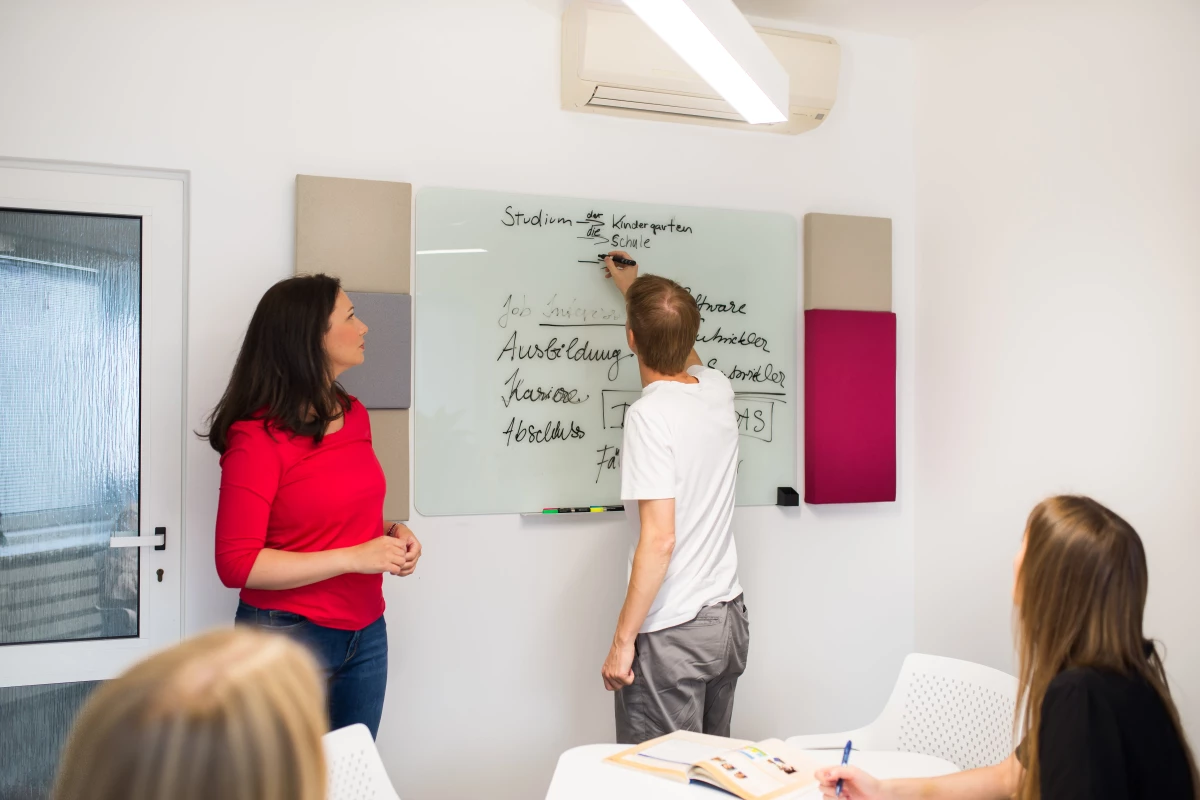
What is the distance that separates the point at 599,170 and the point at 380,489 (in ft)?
4.21

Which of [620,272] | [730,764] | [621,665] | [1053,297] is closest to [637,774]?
[730,764]

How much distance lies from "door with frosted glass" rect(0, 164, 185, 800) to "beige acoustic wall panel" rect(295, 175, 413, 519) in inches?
14.5

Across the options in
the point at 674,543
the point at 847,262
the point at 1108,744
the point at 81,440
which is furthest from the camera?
the point at 847,262

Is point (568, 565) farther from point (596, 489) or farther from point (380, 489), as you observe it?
point (380, 489)

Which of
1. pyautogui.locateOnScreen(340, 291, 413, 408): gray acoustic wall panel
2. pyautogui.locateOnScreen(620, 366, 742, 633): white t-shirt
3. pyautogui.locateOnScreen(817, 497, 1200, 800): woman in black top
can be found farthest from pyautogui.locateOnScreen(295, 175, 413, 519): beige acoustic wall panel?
pyautogui.locateOnScreen(817, 497, 1200, 800): woman in black top

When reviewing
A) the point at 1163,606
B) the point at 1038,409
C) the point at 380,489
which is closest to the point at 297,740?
the point at 380,489

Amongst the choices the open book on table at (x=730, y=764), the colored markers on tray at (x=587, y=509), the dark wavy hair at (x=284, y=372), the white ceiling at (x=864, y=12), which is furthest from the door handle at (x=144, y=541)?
the white ceiling at (x=864, y=12)

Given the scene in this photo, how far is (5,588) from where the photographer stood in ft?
7.01

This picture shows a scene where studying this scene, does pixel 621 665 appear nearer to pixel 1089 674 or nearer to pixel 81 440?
→ pixel 1089 674

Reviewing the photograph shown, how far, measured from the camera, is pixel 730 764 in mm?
1505

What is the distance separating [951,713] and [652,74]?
1.98 m

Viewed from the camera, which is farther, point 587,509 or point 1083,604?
point 587,509

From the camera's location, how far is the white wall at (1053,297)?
2037mm

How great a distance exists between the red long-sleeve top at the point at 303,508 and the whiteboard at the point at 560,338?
19.3 inches
